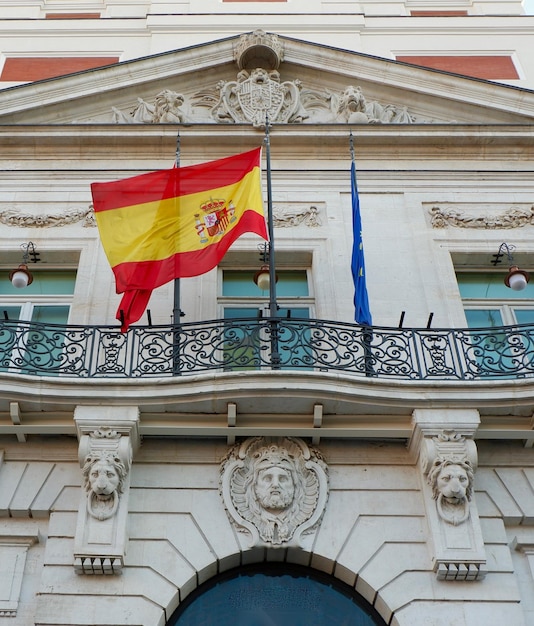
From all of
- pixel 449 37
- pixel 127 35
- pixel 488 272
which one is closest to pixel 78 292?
pixel 488 272

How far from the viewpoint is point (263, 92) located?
15531 mm

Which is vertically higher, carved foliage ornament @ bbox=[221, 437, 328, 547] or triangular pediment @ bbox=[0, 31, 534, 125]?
triangular pediment @ bbox=[0, 31, 534, 125]

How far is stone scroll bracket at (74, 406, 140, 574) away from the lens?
9273mm

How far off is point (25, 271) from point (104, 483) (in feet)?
13.0

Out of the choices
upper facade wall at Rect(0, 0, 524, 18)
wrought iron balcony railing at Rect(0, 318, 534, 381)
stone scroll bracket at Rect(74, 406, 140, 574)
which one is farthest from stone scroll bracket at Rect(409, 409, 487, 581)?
upper facade wall at Rect(0, 0, 524, 18)

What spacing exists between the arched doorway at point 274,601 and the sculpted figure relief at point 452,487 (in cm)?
130

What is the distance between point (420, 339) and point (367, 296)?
2.98 feet

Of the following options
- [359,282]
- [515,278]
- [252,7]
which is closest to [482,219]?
[515,278]

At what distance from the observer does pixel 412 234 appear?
43.8 feet

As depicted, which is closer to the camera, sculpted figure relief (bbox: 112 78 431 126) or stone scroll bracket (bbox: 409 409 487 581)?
stone scroll bracket (bbox: 409 409 487 581)

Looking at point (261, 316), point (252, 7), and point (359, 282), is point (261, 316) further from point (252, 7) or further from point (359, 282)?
point (252, 7)

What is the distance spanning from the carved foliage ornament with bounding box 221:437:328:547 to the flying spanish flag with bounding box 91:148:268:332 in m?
2.21

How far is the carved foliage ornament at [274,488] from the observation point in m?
9.86

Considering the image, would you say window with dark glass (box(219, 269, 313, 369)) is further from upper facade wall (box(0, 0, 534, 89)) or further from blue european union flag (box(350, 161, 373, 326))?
upper facade wall (box(0, 0, 534, 89))
